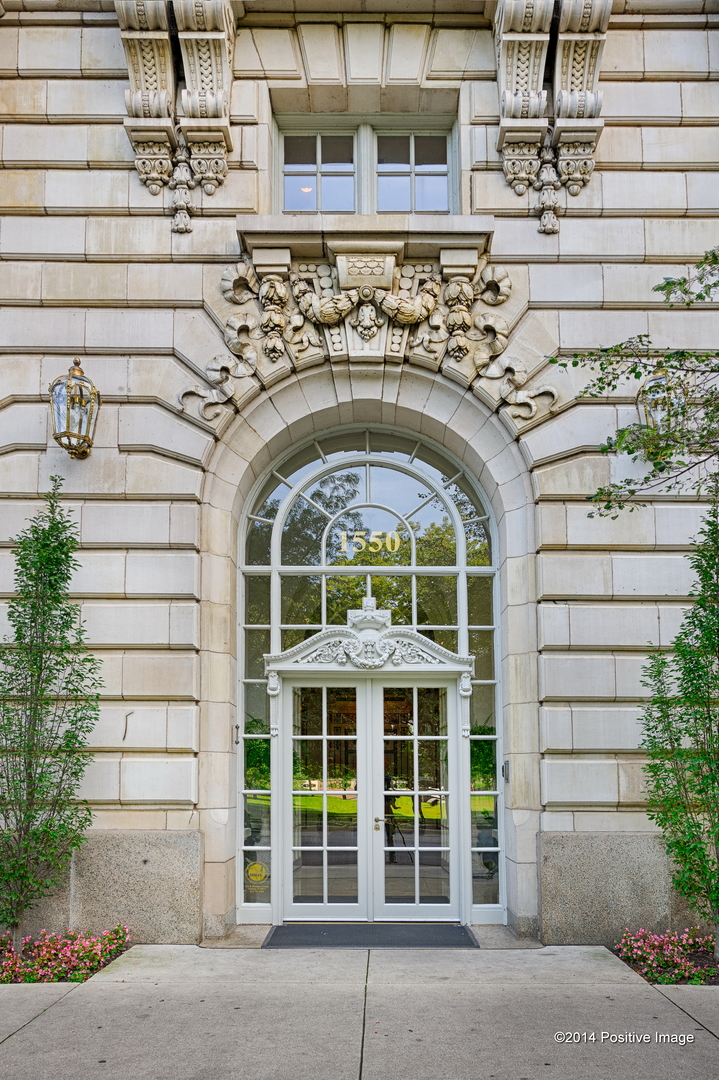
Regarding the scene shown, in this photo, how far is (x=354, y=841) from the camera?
416 inches

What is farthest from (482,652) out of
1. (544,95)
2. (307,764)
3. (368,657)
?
(544,95)

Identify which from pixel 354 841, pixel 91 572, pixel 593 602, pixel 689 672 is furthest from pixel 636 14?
pixel 354 841

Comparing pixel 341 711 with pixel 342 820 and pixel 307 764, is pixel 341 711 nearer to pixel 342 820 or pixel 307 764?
pixel 307 764

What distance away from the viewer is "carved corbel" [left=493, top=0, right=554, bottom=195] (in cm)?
1010

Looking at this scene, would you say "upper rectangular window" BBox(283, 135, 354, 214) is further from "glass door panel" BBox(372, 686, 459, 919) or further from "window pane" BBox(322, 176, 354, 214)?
"glass door panel" BBox(372, 686, 459, 919)

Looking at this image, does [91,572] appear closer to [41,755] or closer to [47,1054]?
[41,755]

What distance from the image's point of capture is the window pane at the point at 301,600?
10.9 m

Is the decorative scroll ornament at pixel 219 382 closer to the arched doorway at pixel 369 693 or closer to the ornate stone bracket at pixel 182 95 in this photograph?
Result: the arched doorway at pixel 369 693

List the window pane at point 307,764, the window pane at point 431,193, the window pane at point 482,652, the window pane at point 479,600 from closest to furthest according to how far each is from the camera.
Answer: the window pane at point 307,764 → the window pane at point 482,652 → the window pane at point 479,600 → the window pane at point 431,193

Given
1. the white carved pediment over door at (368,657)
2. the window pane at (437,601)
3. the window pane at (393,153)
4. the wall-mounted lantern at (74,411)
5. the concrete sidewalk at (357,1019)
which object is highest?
the window pane at (393,153)

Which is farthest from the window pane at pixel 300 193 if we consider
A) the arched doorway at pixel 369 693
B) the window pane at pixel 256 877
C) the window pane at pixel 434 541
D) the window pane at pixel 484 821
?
the window pane at pixel 256 877

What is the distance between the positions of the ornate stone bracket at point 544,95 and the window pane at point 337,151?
1992 mm

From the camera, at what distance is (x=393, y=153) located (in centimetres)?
1131

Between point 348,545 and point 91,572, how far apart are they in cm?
307
